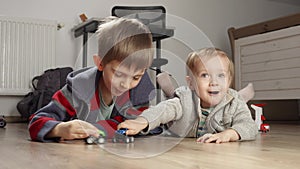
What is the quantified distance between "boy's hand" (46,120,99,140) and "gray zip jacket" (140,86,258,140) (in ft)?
0.86

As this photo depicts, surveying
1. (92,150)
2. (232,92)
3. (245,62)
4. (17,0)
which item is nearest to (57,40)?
(17,0)

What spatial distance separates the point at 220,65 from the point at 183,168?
0.64m

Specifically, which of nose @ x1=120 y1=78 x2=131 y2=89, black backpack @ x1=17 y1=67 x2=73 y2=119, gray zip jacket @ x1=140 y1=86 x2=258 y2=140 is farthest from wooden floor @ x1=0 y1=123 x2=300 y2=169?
black backpack @ x1=17 y1=67 x2=73 y2=119

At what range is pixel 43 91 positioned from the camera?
2670mm

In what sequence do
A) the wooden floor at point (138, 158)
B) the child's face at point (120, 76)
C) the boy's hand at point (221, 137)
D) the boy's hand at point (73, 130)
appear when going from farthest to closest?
1. the boy's hand at point (221, 137)
2. the boy's hand at point (73, 130)
3. the child's face at point (120, 76)
4. the wooden floor at point (138, 158)

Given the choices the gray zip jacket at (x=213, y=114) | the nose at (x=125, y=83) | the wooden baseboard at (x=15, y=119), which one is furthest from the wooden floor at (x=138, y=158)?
the wooden baseboard at (x=15, y=119)

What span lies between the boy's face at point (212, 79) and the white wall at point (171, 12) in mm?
837

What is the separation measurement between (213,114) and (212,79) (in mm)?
135

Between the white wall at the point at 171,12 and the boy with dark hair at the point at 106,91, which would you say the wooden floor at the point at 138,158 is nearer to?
the boy with dark hair at the point at 106,91

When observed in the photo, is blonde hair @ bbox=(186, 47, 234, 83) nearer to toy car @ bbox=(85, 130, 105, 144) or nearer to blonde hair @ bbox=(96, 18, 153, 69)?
blonde hair @ bbox=(96, 18, 153, 69)

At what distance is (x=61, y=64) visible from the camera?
3.11 meters

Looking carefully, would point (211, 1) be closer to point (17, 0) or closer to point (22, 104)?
point (17, 0)

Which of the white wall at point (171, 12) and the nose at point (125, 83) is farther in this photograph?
the white wall at point (171, 12)

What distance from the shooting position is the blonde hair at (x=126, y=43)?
960mm
